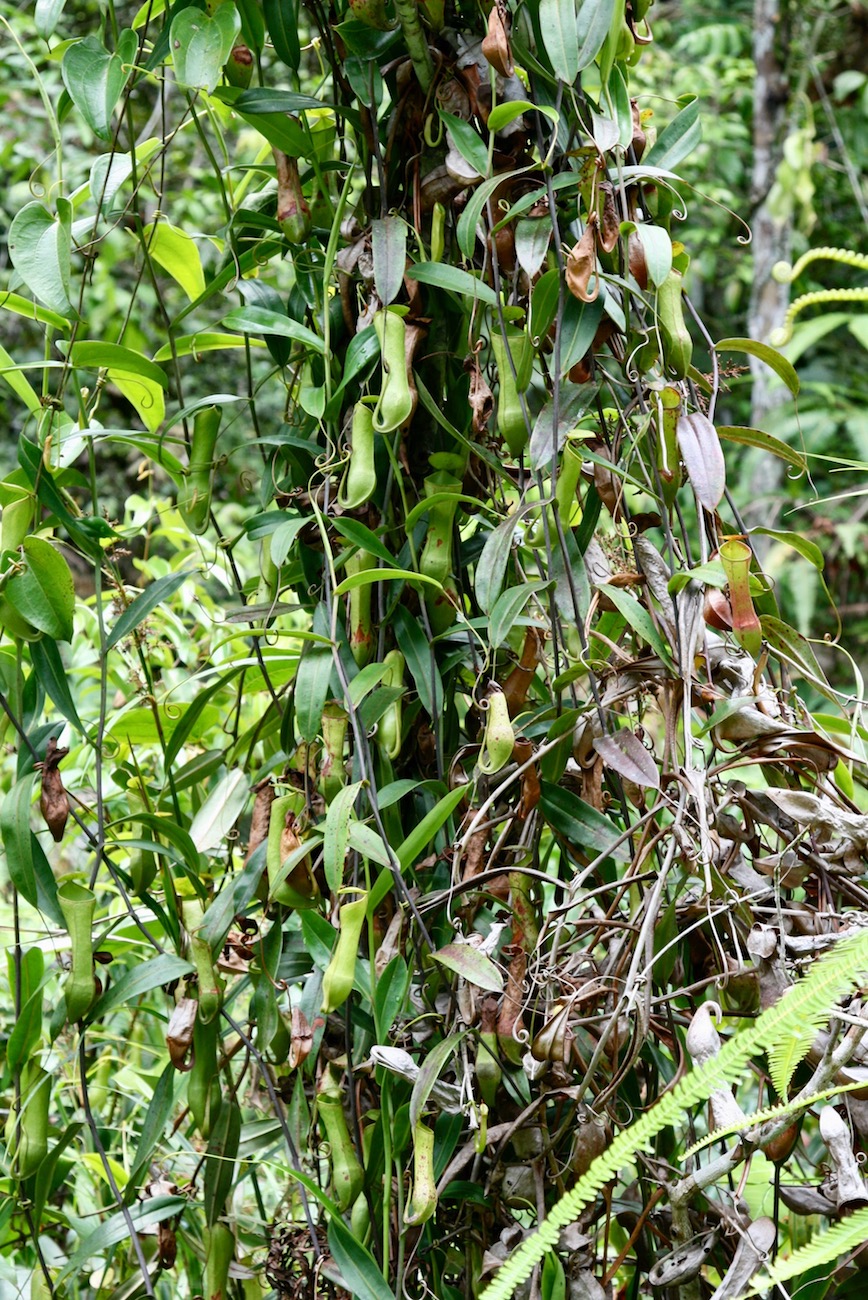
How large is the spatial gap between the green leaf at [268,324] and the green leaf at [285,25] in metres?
0.13

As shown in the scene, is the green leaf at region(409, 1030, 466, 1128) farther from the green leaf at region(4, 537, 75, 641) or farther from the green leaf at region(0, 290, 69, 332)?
the green leaf at region(0, 290, 69, 332)

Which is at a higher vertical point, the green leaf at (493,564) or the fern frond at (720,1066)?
the green leaf at (493,564)

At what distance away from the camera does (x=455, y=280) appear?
1.80ft

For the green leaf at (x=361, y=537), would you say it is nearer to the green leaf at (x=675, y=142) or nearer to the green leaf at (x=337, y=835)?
the green leaf at (x=337, y=835)

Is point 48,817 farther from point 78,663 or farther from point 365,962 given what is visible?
point 78,663

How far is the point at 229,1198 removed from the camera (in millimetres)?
662

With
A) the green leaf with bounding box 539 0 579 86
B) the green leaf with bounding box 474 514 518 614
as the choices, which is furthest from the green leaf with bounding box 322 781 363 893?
the green leaf with bounding box 539 0 579 86

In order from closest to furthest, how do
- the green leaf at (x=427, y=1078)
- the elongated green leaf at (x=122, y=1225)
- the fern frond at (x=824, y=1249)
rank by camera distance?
the fern frond at (x=824, y=1249)
the green leaf at (x=427, y=1078)
the elongated green leaf at (x=122, y=1225)

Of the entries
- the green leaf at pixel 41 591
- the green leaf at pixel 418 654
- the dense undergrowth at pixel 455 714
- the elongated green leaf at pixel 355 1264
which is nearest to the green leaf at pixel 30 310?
the dense undergrowth at pixel 455 714

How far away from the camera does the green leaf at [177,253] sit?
0.67 m

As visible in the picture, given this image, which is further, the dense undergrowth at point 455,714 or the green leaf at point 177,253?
the green leaf at point 177,253

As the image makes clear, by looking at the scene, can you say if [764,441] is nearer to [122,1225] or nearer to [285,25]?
[285,25]

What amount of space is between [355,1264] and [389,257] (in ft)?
1.48

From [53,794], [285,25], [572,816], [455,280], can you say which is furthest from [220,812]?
[285,25]
